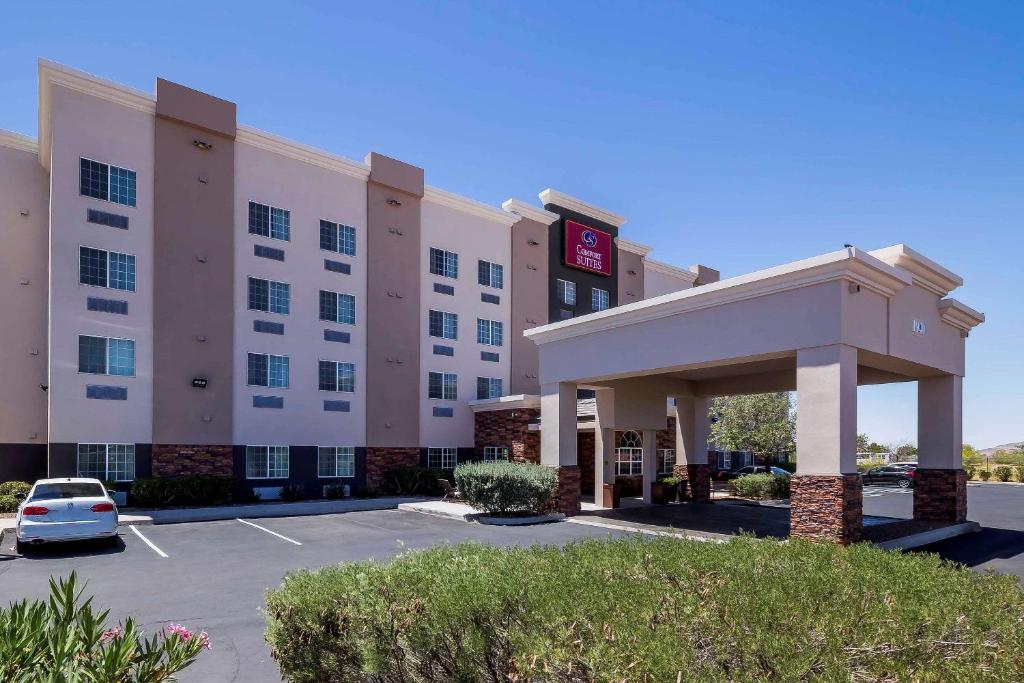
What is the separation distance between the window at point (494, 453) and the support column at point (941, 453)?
15.8 metres

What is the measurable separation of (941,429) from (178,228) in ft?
84.0

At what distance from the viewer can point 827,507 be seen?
526 inches

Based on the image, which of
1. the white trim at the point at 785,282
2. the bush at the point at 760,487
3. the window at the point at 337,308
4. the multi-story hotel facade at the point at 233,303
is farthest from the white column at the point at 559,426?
the window at the point at 337,308

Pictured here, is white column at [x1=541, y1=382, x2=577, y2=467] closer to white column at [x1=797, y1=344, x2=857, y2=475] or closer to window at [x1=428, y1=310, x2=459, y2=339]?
white column at [x1=797, y1=344, x2=857, y2=475]

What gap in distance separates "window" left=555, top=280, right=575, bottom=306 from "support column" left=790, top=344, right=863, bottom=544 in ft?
73.1

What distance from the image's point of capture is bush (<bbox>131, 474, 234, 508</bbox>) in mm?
22062

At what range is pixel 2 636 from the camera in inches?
130

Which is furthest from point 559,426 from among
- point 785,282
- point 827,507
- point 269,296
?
point 269,296

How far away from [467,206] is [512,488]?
16.8m

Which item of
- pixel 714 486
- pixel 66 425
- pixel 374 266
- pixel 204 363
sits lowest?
pixel 714 486

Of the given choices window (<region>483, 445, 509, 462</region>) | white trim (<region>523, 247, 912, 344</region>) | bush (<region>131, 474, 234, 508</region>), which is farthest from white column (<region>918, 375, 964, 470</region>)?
bush (<region>131, 474, 234, 508</region>)

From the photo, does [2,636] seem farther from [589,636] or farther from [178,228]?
[178,228]

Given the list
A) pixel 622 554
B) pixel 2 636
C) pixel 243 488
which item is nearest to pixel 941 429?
pixel 622 554

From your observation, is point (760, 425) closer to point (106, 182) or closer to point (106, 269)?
point (106, 269)
